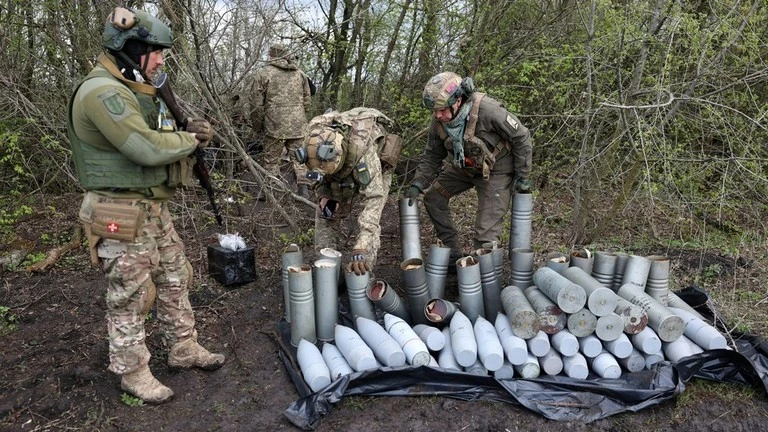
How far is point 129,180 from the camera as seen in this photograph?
2.81 m

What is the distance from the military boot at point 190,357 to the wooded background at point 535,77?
1950 mm

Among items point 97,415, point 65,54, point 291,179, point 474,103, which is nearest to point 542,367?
point 474,103

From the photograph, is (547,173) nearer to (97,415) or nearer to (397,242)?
(397,242)

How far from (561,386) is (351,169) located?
206cm

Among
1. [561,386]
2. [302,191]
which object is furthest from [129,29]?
[302,191]

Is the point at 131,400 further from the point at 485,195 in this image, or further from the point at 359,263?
the point at 485,195

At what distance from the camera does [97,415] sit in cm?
296

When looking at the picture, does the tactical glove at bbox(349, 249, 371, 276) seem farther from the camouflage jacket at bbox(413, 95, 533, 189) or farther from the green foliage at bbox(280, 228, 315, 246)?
the green foliage at bbox(280, 228, 315, 246)

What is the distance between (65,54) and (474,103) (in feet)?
13.4

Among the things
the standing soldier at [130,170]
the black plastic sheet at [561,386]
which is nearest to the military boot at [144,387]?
the standing soldier at [130,170]

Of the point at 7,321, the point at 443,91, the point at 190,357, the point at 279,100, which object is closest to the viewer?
the point at 190,357

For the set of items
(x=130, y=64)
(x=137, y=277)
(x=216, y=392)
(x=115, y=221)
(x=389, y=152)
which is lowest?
(x=216, y=392)

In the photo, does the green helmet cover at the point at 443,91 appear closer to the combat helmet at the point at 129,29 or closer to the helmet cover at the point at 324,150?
the helmet cover at the point at 324,150

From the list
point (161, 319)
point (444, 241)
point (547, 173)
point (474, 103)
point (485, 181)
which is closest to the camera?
point (161, 319)
